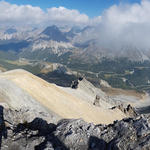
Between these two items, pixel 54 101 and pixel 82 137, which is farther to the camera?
pixel 54 101

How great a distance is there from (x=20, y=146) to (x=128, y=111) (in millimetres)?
111332

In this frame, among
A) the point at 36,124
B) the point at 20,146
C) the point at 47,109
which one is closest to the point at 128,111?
the point at 47,109

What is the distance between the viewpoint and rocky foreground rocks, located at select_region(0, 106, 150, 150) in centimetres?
2897

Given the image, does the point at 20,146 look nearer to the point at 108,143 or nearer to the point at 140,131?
the point at 108,143

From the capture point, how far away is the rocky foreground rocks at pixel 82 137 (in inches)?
1141

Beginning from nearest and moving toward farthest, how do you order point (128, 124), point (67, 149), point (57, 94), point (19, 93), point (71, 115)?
point (67, 149), point (128, 124), point (19, 93), point (71, 115), point (57, 94)

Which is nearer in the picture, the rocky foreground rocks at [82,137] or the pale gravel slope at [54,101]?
the rocky foreground rocks at [82,137]

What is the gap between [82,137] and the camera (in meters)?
31.2

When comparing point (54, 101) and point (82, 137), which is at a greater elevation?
point (82, 137)

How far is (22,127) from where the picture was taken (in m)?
37.6

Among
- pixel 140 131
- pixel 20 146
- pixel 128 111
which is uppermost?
pixel 140 131

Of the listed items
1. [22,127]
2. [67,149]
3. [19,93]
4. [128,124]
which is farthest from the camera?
[19,93]

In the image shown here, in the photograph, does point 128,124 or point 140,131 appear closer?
point 140,131

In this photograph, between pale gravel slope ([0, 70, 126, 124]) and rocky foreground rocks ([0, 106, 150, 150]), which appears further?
pale gravel slope ([0, 70, 126, 124])
